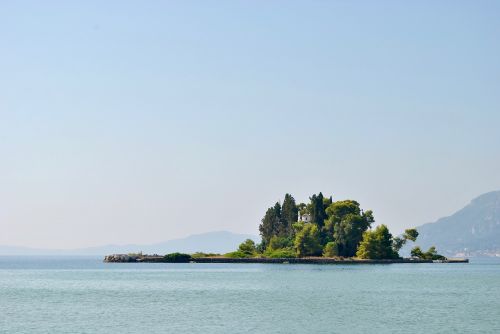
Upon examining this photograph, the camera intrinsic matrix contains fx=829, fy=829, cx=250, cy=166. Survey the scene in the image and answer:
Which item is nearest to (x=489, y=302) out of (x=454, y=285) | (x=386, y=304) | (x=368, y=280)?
(x=386, y=304)

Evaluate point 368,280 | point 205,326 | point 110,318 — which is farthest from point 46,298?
point 368,280

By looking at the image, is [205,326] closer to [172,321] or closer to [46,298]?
[172,321]

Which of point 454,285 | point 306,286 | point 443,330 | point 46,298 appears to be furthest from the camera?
point 454,285

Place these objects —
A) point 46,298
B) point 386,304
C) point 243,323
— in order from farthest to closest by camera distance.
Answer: point 46,298
point 386,304
point 243,323

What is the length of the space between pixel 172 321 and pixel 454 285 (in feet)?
244

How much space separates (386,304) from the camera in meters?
94.4

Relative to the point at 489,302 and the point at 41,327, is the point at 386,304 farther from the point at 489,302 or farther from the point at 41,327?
the point at 41,327

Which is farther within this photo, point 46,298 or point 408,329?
point 46,298

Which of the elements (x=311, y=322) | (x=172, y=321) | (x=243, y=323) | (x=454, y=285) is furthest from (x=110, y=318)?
(x=454, y=285)

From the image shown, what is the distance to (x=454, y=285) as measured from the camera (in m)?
138

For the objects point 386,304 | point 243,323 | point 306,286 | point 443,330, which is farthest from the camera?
point 306,286

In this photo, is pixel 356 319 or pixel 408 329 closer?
pixel 408 329

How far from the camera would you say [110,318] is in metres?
78.7

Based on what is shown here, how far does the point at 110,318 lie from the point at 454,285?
2994 inches
